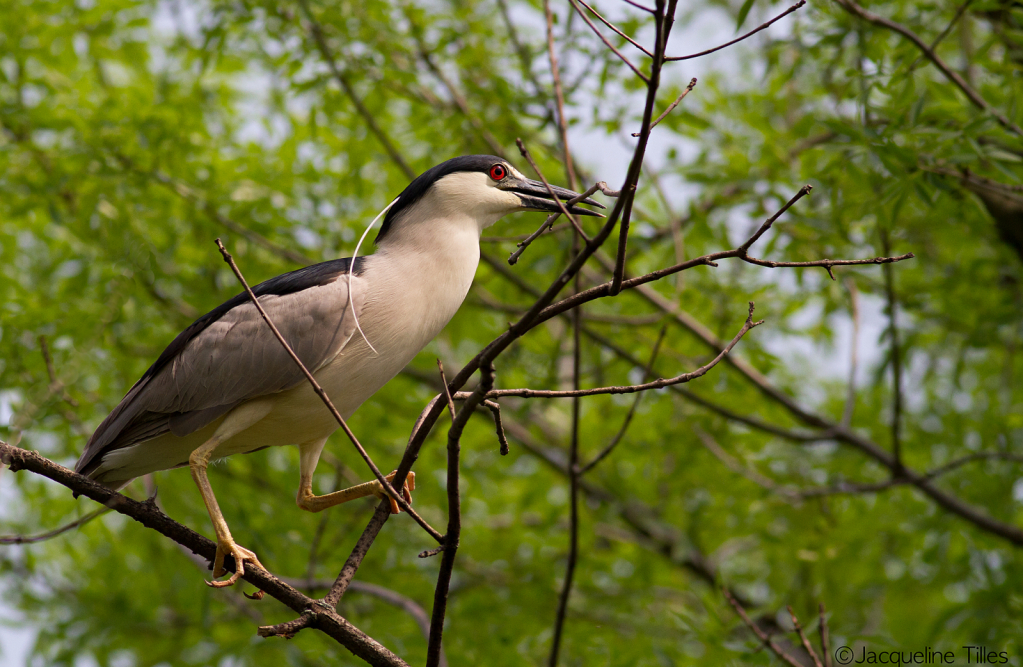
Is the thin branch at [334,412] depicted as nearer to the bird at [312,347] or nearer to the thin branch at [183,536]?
the thin branch at [183,536]

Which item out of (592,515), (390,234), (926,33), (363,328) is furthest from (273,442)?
(926,33)

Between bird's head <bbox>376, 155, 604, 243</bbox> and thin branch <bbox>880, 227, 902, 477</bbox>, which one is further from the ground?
thin branch <bbox>880, 227, 902, 477</bbox>

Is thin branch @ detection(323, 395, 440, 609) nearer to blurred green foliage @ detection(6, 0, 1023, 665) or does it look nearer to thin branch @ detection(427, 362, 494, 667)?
thin branch @ detection(427, 362, 494, 667)

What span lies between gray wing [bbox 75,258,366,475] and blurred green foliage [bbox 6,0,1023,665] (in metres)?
0.73

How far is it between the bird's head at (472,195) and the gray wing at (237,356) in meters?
0.35

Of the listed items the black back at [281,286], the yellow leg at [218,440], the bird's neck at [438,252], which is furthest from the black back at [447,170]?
the yellow leg at [218,440]

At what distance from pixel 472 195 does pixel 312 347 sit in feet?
2.78

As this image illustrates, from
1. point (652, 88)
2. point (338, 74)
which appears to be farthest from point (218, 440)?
point (338, 74)

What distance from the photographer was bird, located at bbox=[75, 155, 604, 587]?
2.77 meters

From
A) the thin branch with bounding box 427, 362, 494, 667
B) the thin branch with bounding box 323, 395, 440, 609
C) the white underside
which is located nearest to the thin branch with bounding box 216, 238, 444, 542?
the thin branch with bounding box 427, 362, 494, 667

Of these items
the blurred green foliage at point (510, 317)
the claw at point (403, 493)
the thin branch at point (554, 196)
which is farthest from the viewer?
the blurred green foliage at point (510, 317)

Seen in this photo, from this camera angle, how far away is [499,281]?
549 centimetres

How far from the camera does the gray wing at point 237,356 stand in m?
2.78

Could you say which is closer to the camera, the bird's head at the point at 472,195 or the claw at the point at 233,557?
the claw at the point at 233,557
